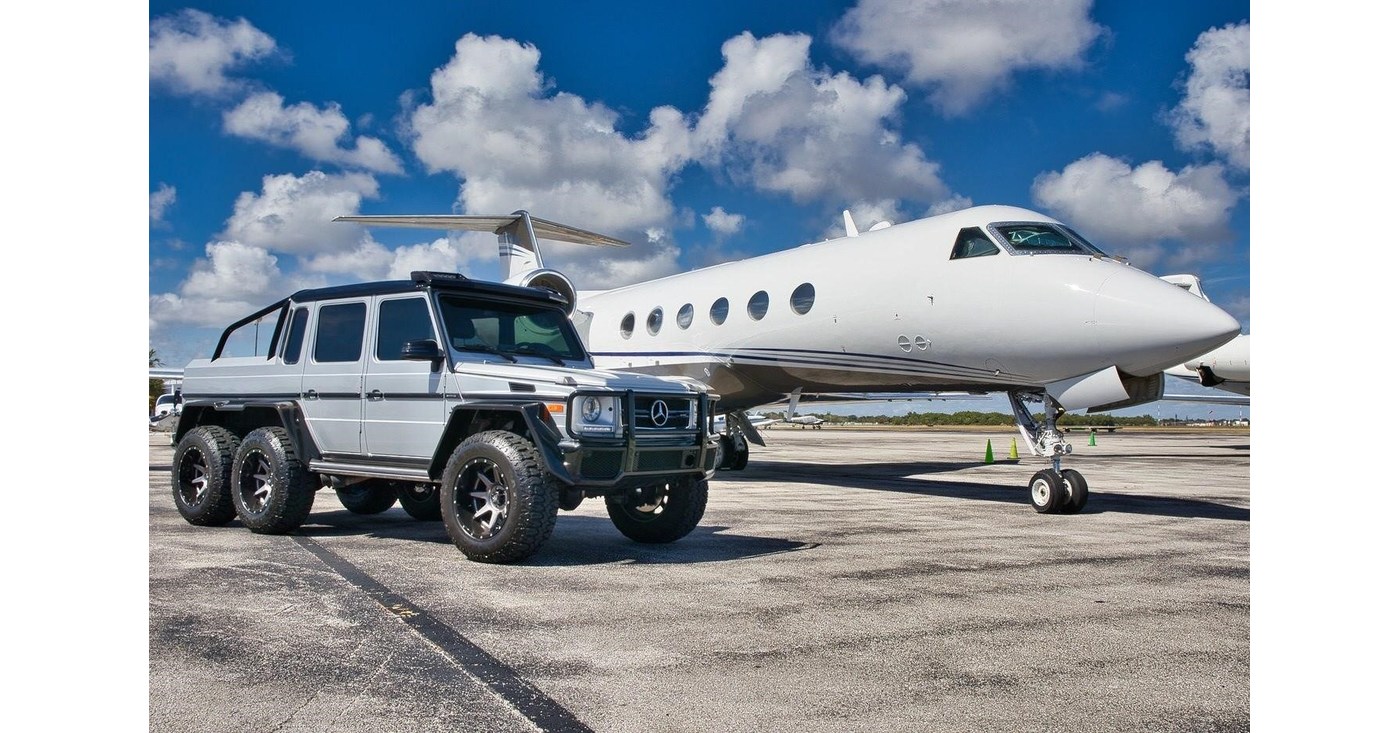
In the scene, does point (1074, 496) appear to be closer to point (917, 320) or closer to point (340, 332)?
point (917, 320)

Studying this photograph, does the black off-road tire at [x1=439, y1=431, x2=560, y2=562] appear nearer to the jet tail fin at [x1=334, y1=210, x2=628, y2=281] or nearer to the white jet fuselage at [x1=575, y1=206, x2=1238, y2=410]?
the white jet fuselage at [x1=575, y1=206, x2=1238, y2=410]

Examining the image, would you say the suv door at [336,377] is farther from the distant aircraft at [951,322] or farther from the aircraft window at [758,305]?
the aircraft window at [758,305]

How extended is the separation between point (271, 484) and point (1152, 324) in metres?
8.39

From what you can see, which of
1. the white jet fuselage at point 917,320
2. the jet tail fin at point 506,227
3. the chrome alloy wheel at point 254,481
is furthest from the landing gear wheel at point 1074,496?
the jet tail fin at point 506,227

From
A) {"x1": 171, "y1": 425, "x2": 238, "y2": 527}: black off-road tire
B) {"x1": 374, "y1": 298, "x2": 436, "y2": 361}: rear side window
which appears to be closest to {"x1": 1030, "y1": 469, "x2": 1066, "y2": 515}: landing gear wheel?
{"x1": 374, "y1": 298, "x2": 436, "y2": 361}: rear side window

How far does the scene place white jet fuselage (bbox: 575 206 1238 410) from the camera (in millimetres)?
10227

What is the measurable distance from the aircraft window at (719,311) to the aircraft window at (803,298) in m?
1.56

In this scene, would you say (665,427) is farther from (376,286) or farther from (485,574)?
(376,286)

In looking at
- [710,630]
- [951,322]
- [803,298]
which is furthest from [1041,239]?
[710,630]

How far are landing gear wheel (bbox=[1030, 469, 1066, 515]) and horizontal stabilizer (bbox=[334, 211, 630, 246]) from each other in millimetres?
13697

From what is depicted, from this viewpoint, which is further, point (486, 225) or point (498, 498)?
point (486, 225)

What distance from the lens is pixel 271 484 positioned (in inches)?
328

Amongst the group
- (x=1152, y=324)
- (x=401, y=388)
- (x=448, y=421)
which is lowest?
(x=448, y=421)

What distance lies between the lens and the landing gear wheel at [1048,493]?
10.9 metres
